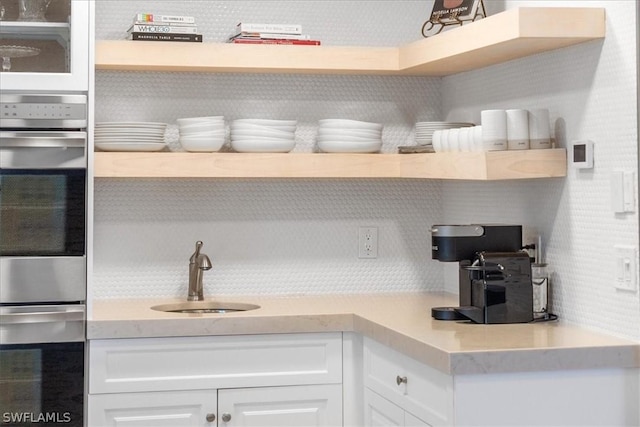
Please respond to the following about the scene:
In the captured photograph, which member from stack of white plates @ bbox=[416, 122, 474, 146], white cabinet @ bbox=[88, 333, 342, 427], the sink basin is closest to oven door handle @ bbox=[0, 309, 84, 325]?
white cabinet @ bbox=[88, 333, 342, 427]

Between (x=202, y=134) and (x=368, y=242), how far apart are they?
0.81 meters

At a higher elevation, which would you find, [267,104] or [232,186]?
[267,104]

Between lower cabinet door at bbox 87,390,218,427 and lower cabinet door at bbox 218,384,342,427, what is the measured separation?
5 centimetres

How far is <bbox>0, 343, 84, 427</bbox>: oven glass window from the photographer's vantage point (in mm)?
3135

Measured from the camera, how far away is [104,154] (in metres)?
3.35

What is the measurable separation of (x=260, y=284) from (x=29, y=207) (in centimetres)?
94

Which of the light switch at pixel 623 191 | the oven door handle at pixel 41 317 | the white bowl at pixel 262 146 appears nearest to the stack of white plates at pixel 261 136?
the white bowl at pixel 262 146

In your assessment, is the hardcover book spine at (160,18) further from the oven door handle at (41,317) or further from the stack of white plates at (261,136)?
the oven door handle at (41,317)

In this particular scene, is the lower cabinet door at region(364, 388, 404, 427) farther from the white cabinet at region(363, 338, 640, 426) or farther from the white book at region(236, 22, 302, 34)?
the white book at region(236, 22, 302, 34)

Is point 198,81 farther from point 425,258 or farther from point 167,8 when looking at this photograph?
point 425,258

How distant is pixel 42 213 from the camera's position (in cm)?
319

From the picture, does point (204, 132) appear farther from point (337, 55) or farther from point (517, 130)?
point (517, 130)

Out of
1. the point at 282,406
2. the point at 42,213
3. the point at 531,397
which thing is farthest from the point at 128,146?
the point at 531,397

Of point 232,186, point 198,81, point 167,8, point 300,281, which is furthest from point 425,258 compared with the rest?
point 167,8
